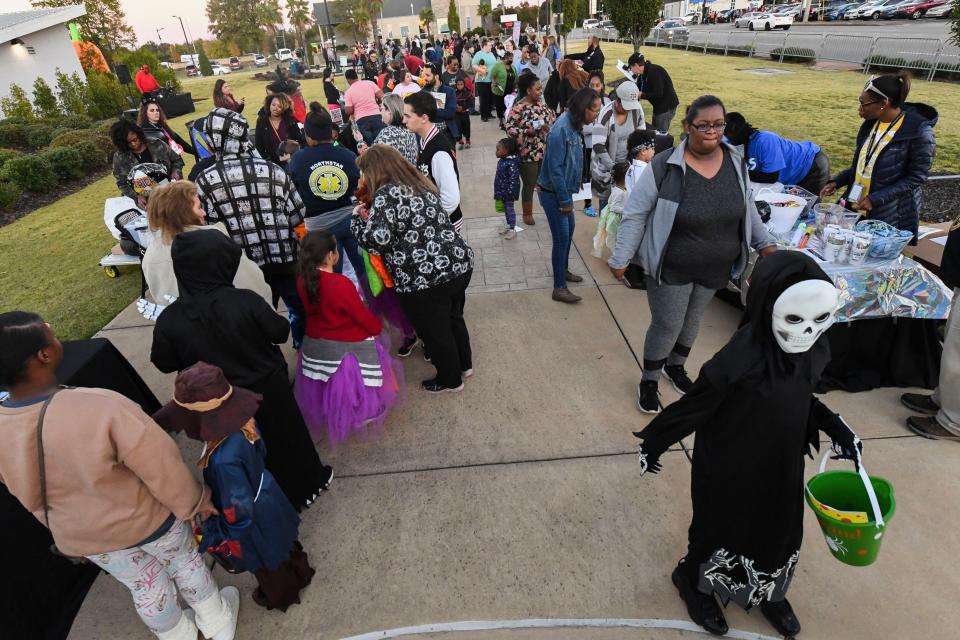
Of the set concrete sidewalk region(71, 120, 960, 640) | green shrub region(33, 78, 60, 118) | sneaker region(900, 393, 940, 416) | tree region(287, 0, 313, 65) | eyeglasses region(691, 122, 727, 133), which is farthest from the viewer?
tree region(287, 0, 313, 65)

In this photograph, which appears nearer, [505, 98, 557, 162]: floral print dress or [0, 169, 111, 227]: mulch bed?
[505, 98, 557, 162]: floral print dress

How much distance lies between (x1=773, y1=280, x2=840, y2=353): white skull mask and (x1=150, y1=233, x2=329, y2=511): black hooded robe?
7.24 ft

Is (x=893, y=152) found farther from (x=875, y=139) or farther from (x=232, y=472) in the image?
(x=232, y=472)

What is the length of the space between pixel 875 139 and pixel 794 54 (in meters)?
22.2

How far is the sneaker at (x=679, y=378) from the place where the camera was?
3877mm

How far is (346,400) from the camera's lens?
138 inches

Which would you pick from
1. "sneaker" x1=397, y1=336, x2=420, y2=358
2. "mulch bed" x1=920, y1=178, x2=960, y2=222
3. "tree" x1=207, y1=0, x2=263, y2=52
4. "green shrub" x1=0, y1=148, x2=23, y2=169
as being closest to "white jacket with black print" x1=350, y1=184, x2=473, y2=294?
"sneaker" x1=397, y1=336, x2=420, y2=358

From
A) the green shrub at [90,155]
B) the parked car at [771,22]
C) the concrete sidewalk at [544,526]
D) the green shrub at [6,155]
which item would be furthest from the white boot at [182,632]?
the parked car at [771,22]

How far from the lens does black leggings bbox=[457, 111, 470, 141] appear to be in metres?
11.0

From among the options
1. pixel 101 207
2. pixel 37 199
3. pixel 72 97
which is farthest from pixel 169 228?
pixel 72 97

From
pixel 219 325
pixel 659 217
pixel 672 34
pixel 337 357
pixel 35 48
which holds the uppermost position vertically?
pixel 35 48

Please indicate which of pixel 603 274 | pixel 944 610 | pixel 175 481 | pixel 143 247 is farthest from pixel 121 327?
pixel 944 610

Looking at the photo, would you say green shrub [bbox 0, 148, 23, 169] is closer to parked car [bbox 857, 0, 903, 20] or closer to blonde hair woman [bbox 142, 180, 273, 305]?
blonde hair woman [bbox 142, 180, 273, 305]

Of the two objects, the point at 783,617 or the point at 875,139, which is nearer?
the point at 783,617
